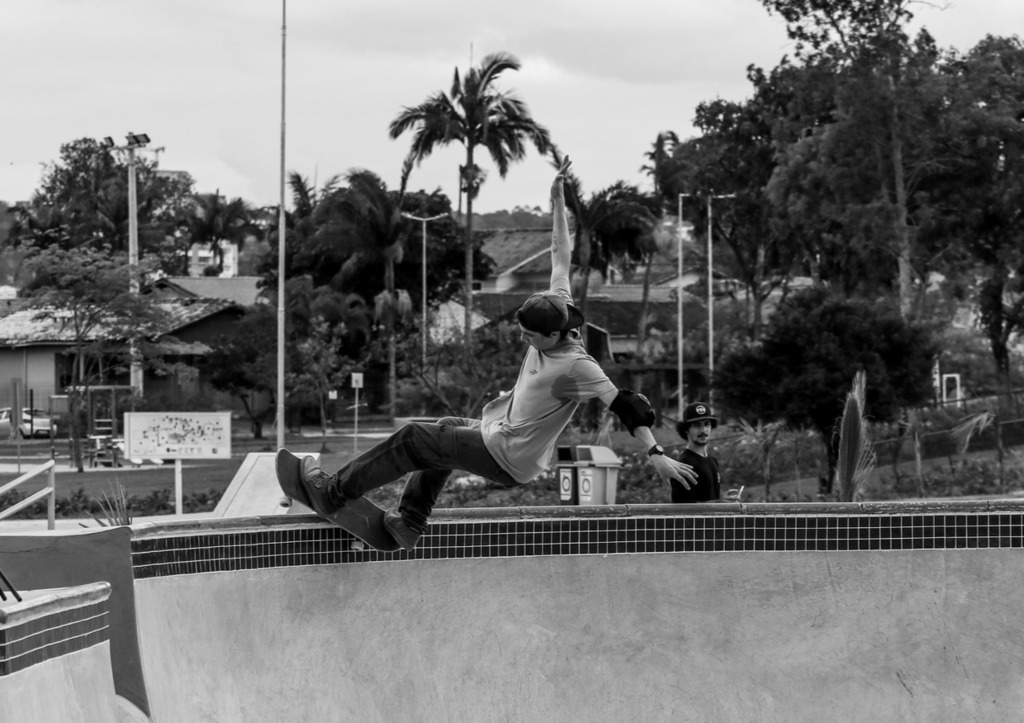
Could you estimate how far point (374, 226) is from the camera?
57.5 metres

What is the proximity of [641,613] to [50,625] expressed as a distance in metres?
Result: 3.22

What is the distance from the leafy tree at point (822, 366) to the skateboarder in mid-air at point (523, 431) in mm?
14249

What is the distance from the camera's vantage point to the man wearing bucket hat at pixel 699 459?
25.6ft

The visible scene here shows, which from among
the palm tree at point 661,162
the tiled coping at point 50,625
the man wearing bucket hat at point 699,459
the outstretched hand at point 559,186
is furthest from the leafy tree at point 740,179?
the tiled coping at point 50,625

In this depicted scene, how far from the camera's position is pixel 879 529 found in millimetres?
6875

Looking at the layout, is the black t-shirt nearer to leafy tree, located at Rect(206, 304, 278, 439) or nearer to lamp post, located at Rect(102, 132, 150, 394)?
lamp post, located at Rect(102, 132, 150, 394)

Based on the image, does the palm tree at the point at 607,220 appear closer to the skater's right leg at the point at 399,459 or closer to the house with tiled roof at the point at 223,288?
the house with tiled roof at the point at 223,288

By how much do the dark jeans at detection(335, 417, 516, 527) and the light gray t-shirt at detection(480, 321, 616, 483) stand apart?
3.6 inches

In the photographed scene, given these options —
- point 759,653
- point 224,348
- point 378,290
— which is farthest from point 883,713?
point 378,290

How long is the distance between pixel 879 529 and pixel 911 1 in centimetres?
2912

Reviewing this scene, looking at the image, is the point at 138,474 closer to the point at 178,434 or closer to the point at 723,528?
the point at 178,434

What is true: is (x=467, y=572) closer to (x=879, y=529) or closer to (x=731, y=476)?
(x=879, y=529)

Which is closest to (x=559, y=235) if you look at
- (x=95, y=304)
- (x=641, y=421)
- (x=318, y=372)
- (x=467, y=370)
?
(x=641, y=421)

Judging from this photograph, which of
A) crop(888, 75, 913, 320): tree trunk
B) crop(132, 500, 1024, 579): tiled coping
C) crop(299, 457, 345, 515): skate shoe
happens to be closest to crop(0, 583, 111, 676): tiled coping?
crop(299, 457, 345, 515): skate shoe
